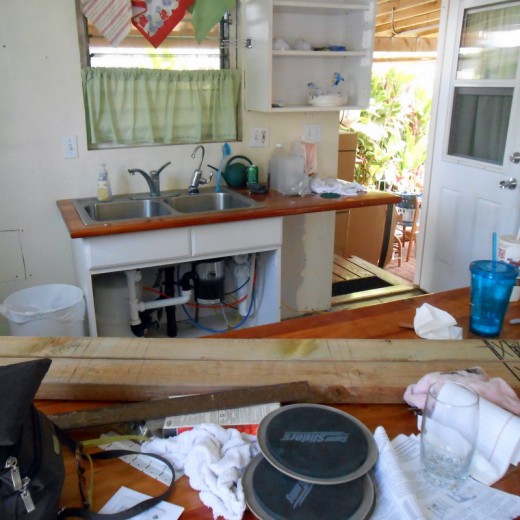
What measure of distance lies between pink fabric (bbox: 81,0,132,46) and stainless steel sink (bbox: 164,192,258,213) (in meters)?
0.87

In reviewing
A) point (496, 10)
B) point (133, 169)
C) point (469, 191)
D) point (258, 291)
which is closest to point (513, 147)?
point (469, 191)

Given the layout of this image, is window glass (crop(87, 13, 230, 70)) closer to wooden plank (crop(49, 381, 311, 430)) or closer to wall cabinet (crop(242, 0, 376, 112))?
wall cabinet (crop(242, 0, 376, 112))

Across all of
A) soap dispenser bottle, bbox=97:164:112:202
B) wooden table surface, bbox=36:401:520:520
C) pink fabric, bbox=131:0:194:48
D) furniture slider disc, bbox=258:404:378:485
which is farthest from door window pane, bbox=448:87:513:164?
furniture slider disc, bbox=258:404:378:485

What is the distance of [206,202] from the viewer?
9.73 feet

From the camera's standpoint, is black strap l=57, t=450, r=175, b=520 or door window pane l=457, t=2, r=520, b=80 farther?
door window pane l=457, t=2, r=520, b=80

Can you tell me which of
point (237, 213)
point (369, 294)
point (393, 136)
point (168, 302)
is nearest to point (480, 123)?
point (369, 294)

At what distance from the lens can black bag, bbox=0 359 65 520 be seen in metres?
0.66

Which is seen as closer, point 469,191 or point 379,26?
point 469,191

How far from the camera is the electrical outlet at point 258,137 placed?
3.10m

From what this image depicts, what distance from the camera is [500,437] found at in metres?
0.85

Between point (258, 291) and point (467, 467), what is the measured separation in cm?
231

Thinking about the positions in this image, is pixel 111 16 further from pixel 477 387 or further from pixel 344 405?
pixel 477 387

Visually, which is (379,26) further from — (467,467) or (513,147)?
(467,467)

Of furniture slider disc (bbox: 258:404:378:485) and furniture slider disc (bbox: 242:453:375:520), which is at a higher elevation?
furniture slider disc (bbox: 258:404:378:485)
